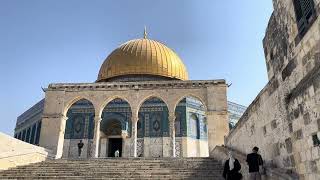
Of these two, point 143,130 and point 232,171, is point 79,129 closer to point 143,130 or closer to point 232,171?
point 143,130

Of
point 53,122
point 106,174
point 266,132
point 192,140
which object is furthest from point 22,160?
point 192,140

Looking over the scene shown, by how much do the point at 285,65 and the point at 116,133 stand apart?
17460mm

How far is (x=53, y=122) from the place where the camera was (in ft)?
50.5

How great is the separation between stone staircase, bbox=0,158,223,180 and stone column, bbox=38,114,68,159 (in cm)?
436

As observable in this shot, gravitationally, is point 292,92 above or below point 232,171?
above

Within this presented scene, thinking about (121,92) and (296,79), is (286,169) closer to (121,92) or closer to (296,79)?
(296,79)

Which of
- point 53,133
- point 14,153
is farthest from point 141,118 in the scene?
point 14,153

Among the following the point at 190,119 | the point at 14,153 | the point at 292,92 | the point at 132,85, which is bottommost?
the point at 14,153

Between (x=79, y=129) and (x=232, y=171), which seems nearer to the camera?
(x=232, y=171)

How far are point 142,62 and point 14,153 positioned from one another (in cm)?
1176

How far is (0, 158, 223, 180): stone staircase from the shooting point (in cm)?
889

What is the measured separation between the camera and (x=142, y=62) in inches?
826

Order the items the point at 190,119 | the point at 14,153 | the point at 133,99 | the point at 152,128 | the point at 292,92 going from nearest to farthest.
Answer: the point at 292,92 → the point at 14,153 → the point at 133,99 → the point at 152,128 → the point at 190,119

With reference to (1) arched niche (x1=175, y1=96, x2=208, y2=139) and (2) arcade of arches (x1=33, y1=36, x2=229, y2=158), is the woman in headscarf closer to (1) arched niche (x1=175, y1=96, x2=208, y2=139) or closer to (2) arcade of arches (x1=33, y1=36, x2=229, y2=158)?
(2) arcade of arches (x1=33, y1=36, x2=229, y2=158)
